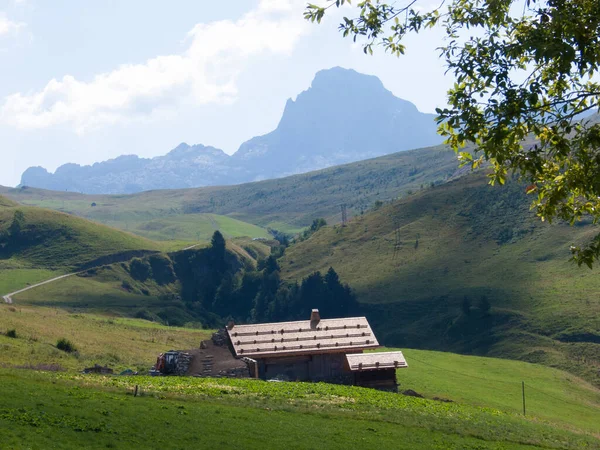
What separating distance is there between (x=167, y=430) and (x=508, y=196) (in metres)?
177

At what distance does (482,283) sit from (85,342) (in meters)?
99.0

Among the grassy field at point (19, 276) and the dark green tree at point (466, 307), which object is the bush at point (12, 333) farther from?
the dark green tree at point (466, 307)

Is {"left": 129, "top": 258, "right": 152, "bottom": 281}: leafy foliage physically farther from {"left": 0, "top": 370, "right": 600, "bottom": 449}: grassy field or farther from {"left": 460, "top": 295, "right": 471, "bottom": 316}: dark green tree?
{"left": 0, "top": 370, "right": 600, "bottom": 449}: grassy field

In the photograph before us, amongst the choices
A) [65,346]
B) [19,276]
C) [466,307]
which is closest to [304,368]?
[65,346]

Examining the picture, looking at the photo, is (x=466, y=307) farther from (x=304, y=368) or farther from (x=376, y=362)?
(x=376, y=362)

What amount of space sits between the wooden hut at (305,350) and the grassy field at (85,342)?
8.71 m

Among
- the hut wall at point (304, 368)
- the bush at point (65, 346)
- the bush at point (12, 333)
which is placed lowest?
the hut wall at point (304, 368)

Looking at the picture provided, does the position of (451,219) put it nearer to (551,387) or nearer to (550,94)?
(551,387)

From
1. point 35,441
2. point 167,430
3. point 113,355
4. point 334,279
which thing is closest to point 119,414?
point 167,430

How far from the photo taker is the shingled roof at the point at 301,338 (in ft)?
197

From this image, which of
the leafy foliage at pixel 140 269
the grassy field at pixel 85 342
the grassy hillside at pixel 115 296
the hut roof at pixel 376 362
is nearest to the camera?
the grassy field at pixel 85 342

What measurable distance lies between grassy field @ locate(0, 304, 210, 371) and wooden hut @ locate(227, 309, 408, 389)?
8.71 metres

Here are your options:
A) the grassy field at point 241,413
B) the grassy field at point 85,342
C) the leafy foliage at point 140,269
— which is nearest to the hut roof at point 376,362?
the grassy field at point 241,413

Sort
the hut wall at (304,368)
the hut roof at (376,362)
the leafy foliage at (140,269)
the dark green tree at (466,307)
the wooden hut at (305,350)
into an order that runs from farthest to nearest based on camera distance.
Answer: the leafy foliage at (140,269)
the dark green tree at (466,307)
the hut wall at (304,368)
the wooden hut at (305,350)
the hut roof at (376,362)
